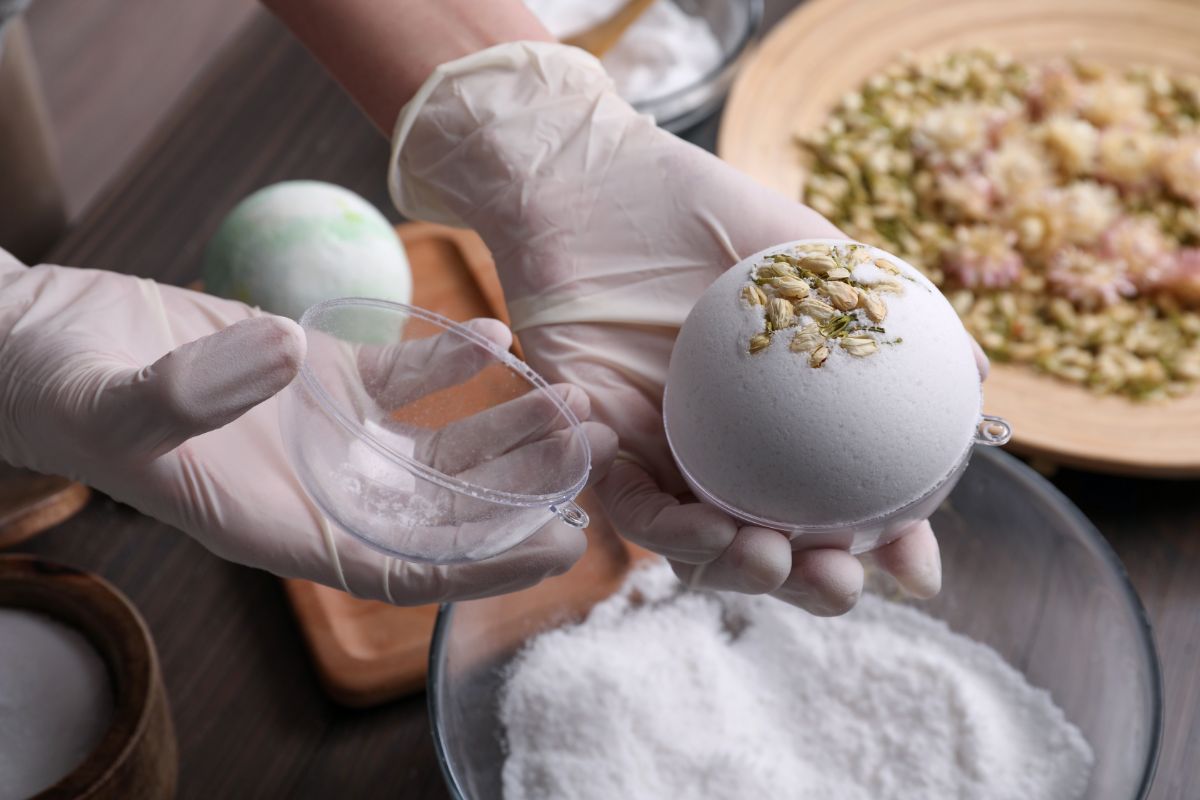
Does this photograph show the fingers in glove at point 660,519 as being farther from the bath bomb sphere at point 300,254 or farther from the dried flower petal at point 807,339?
the bath bomb sphere at point 300,254

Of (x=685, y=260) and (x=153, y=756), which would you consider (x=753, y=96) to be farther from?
(x=153, y=756)

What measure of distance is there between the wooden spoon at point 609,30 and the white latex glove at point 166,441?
61 cm

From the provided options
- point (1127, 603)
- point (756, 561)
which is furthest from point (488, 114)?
point (1127, 603)

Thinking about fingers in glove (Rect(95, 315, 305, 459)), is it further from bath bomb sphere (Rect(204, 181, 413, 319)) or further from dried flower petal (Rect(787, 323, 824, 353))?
bath bomb sphere (Rect(204, 181, 413, 319))

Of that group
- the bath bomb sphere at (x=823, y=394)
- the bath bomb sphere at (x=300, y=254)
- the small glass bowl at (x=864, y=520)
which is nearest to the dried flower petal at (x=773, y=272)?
the bath bomb sphere at (x=823, y=394)

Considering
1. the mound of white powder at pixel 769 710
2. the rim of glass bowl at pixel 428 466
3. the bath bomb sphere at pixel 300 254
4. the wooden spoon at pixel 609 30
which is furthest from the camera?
the wooden spoon at pixel 609 30

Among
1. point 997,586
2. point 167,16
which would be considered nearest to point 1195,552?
point 997,586

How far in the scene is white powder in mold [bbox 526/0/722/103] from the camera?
1375 mm

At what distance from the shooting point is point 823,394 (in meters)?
0.66

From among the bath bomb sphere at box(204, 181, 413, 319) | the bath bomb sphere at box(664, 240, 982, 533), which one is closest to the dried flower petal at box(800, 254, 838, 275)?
the bath bomb sphere at box(664, 240, 982, 533)

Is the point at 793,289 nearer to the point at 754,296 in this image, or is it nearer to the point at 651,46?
the point at 754,296

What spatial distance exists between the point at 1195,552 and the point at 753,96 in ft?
2.23

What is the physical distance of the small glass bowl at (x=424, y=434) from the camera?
0.67 meters

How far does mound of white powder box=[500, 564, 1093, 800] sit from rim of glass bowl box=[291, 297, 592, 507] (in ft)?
0.73
